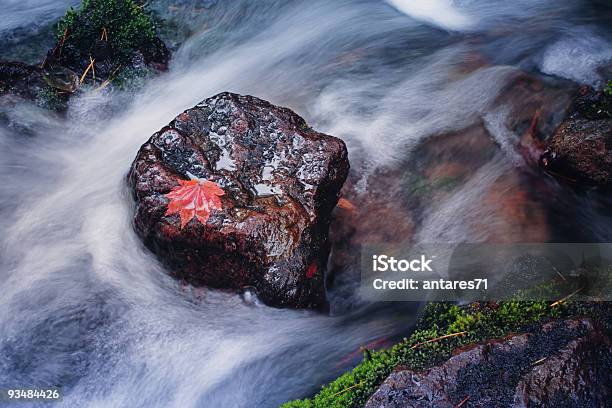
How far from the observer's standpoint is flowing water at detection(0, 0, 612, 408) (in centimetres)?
437

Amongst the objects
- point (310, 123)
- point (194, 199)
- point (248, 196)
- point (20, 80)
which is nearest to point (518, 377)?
point (248, 196)

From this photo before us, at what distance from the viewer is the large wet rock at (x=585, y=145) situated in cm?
481

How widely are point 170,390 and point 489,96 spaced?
4104 millimetres

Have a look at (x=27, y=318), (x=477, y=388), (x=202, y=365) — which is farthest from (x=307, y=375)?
(x=27, y=318)

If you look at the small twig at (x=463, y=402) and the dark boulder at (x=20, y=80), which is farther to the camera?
the dark boulder at (x=20, y=80)

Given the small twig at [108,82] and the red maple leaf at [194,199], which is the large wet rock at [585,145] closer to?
the red maple leaf at [194,199]

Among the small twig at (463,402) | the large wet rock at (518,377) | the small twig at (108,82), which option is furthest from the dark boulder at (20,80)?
the small twig at (463,402)

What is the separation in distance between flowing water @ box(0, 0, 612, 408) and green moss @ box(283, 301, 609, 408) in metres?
0.28

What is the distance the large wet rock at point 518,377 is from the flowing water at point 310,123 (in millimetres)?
902

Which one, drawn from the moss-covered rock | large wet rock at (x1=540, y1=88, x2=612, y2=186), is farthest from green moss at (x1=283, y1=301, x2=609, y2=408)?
the moss-covered rock

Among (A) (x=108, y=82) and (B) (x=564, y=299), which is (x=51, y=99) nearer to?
(A) (x=108, y=82)

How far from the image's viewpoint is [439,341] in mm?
4012

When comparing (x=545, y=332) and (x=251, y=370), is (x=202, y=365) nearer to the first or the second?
(x=251, y=370)

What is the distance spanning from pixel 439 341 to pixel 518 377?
645 mm
